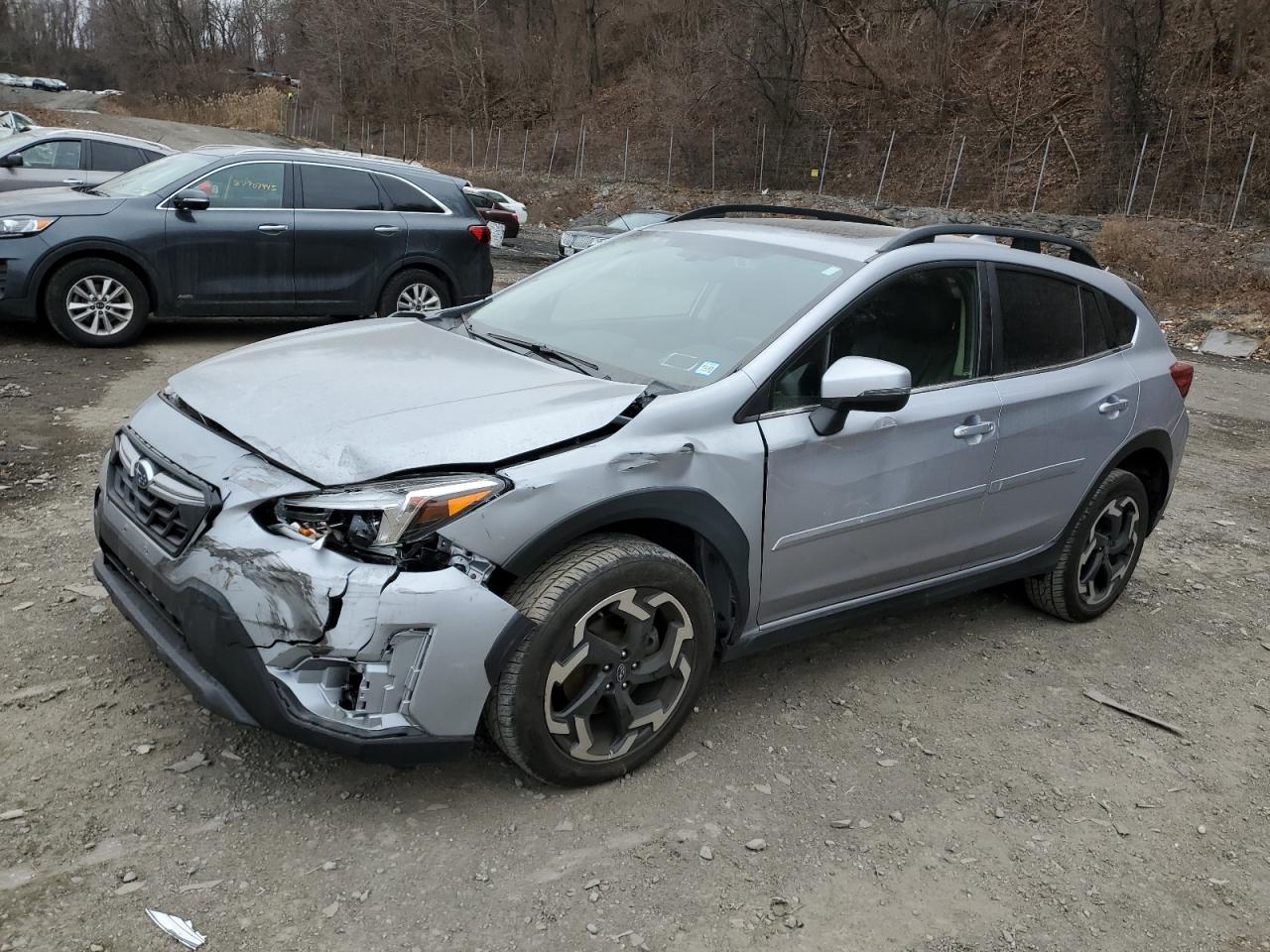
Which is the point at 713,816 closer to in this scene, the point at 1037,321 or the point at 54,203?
the point at 1037,321

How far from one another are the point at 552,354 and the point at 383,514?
1186mm

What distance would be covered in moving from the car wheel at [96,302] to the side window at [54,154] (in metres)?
4.39

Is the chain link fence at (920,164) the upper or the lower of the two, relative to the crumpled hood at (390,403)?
upper

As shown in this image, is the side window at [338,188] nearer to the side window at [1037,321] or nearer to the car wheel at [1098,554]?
the side window at [1037,321]

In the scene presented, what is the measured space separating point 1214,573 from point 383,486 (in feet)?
15.3

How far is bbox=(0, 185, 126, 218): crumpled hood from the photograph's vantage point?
797 cm

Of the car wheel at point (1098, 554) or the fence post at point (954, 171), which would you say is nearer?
the car wheel at point (1098, 554)

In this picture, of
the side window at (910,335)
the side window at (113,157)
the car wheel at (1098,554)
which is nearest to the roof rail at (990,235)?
the side window at (910,335)

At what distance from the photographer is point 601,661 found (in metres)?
3.07

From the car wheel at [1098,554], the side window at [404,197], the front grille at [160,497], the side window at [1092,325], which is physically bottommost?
the car wheel at [1098,554]

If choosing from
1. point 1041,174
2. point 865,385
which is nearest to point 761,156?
point 1041,174

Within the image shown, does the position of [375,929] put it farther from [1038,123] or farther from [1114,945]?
[1038,123]

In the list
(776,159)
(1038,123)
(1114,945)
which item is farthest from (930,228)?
(776,159)

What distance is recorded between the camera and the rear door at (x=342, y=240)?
29.8 ft
